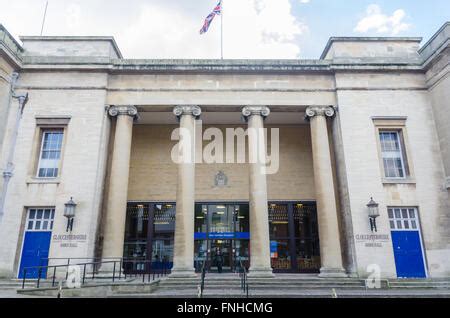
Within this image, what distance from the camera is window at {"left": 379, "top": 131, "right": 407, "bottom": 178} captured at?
16.1 meters

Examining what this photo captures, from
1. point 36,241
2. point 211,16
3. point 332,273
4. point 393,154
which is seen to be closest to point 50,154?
point 36,241

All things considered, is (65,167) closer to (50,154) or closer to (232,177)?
(50,154)

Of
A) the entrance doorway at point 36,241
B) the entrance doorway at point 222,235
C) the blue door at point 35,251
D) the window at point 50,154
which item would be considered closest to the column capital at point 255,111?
the entrance doorway at point 222,235

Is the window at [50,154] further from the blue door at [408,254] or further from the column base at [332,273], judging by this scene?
the blue door at [408,254]

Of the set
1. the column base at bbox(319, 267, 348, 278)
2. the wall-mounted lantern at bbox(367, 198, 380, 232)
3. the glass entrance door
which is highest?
the wall-mounted lantern at bbox(367, 198, 380, 232)

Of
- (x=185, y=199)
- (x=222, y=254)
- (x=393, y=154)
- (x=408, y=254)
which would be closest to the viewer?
(x=408, y=254)

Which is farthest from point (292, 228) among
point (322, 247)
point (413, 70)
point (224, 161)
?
point (413, 70)

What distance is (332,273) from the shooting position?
14.3 m

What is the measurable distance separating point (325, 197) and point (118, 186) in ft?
32.5

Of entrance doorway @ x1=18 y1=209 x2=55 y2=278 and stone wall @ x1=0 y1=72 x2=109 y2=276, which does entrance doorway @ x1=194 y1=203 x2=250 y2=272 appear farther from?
entrance doorway @ x1=18 y1=209 x2=55 y2=278

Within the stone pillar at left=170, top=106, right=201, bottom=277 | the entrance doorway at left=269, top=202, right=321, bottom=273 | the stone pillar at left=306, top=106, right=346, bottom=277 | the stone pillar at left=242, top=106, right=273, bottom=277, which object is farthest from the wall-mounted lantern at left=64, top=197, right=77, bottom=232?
the stone pillar at left=306, top=106, right=346, bottom=277

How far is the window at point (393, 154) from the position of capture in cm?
1612

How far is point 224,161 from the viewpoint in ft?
64.5

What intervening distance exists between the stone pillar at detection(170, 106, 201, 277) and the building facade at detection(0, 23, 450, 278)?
0.18 ft
